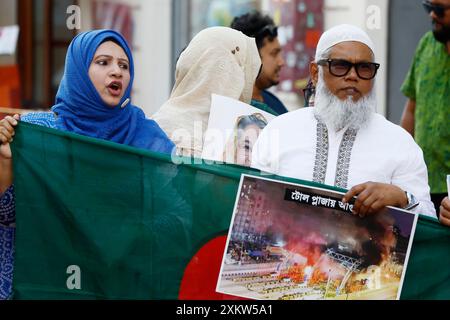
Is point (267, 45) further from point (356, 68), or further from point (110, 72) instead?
point (356, 68)

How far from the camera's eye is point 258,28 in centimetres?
628

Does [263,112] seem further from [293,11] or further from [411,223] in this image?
[293,11]

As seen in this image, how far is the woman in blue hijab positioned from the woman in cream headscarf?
36 centimetres

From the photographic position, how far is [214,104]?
481 cm

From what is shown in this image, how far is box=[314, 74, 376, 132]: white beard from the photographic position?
4215mm

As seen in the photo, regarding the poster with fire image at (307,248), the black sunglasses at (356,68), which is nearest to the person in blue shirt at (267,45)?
the black sunglasses at (356,68)

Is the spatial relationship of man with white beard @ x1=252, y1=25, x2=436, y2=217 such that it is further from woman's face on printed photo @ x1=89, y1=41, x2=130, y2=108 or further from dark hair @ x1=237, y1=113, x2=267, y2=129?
woman's face on printed photo @ x1=89, y1=41, x2=130, y2=108

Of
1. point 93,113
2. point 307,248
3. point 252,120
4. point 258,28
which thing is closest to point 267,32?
point 258,28

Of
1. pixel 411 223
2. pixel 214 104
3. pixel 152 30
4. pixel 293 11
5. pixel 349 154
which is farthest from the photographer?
pixel 152 30

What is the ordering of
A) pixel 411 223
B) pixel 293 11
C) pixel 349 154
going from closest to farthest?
pixel 411 223 < pixel 349 154 < pixel 293 11

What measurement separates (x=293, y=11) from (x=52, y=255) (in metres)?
5.63
